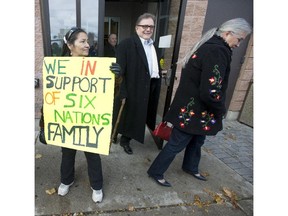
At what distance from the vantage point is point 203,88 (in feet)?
6.62

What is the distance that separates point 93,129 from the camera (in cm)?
193

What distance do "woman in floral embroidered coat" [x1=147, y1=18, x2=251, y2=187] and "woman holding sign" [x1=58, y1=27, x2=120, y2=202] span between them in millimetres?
713

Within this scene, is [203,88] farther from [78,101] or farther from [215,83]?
[78,101]

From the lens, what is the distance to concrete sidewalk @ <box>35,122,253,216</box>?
2.20m

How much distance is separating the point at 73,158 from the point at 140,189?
86 cm

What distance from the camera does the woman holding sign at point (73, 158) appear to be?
181 cm

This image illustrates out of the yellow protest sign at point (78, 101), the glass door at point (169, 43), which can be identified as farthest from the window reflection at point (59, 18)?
the yellow protest sign at point (78, 101)

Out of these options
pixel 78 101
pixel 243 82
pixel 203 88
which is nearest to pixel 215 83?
pixel 203 88

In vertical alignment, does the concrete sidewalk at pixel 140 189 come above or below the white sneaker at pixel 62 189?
below

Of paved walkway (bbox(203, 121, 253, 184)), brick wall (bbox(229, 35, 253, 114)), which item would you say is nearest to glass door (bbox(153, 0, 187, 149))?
paved walkway (bbox(203, 121, 253, 184))

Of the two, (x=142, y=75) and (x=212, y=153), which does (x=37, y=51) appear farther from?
(x=212, y=153)

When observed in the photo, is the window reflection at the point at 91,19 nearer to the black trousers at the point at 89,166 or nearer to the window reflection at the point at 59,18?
the window reflection at the point at 59,18

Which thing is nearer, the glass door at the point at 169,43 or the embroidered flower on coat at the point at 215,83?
the embroidered flower on coat at the point at 215,83

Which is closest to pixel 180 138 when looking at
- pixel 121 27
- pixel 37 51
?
pixel 37 51
